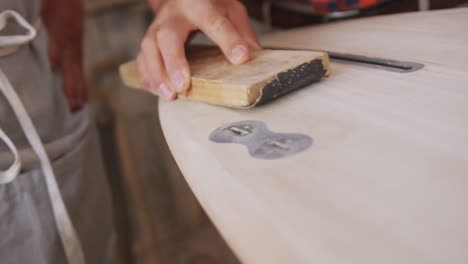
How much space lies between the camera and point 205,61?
64 cm

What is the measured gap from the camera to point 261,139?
43cm

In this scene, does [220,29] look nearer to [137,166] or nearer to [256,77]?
[256,77]

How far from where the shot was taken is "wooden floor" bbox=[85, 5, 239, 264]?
5.52 ft

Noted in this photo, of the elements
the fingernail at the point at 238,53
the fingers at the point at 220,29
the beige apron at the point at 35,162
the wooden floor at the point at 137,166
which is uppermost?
the fingers at the point at 220,29

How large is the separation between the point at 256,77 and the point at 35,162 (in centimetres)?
36

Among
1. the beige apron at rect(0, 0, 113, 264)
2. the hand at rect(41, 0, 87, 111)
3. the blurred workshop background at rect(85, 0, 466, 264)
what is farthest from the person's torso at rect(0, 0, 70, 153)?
the blurred workshop background at rect(85, 0, 466, 264)

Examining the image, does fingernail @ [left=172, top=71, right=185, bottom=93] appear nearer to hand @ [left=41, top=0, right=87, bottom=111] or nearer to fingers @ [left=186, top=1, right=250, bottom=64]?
fingers @ [left=186, top=1, right=250, bottom=64]

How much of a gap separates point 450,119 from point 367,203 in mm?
143

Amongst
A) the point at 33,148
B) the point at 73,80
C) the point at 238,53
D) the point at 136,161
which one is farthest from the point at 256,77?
the point at 136,161

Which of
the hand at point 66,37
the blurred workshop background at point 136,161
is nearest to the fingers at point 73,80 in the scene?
the hand at point 66,37

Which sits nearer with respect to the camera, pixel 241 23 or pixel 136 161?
pixel 241 23

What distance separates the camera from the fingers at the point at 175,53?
0.59 meters

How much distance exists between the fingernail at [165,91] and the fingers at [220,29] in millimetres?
83

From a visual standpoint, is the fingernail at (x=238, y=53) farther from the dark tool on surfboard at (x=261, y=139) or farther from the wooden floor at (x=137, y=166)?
the wooden floor at (x=137, y=166)
